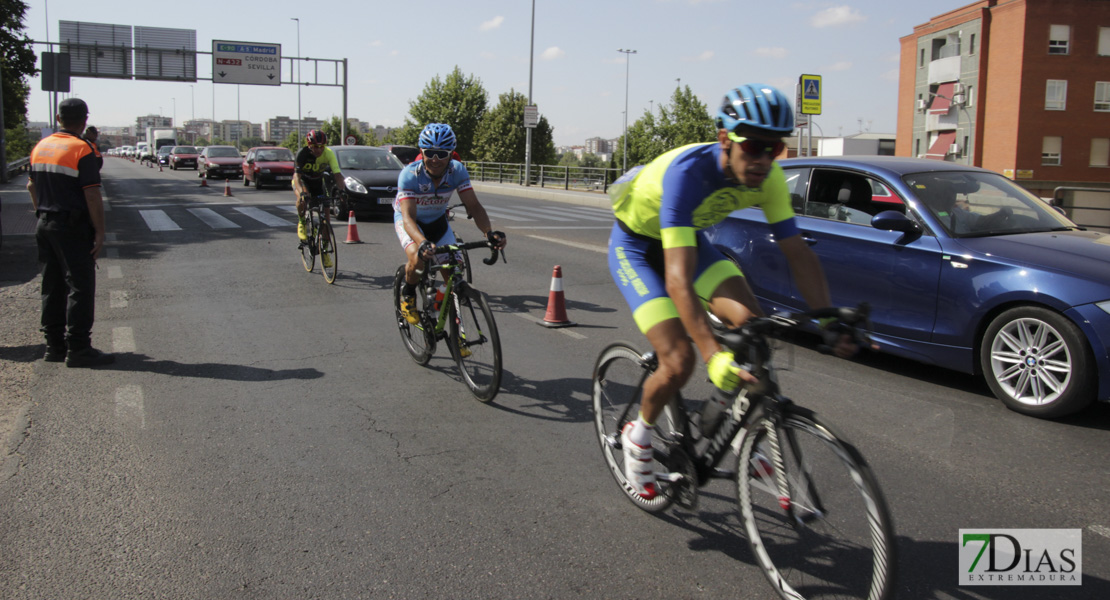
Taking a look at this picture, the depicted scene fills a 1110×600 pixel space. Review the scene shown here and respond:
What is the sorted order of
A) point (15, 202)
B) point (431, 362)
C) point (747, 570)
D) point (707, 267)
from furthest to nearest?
point (15, 202), point (431, 362), point (707, 267), point (747, 570)

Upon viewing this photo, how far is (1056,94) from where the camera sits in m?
53.8

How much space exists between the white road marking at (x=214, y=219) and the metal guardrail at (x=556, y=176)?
663 inches

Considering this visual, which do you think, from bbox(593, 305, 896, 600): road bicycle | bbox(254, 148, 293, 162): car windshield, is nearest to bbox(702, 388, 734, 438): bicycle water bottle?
bbox(593, 305, 896, 600): road bicycle

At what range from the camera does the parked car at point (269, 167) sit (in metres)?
30.6

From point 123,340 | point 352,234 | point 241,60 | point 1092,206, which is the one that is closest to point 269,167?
point 352,234

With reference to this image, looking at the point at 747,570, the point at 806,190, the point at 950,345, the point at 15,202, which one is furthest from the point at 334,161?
the point at 15,202

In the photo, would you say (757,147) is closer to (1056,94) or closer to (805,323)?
(805,323)

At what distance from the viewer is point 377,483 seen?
169 inches

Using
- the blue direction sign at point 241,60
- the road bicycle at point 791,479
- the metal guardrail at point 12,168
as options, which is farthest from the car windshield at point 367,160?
the blue direction sign at point 241,60

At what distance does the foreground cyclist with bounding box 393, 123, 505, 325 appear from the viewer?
6.23 metres

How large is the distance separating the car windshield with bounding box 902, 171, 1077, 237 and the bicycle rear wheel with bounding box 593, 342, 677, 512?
3.21 m

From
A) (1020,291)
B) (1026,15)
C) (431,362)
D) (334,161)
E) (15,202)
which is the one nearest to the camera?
(1020,291)

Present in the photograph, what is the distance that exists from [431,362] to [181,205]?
19286mm

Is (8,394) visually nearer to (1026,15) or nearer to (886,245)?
(886,245)
